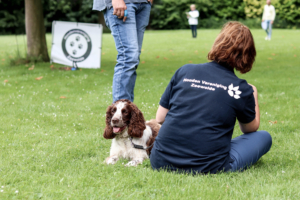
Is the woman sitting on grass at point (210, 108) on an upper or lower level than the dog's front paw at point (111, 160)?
upper

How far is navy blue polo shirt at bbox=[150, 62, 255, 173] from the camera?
10.3 feet

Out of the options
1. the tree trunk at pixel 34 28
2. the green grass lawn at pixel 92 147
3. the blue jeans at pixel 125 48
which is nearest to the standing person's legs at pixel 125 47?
the blue jeans at pixel 125 48

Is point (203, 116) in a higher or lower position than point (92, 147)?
higher

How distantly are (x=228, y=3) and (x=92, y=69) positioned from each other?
115 feet

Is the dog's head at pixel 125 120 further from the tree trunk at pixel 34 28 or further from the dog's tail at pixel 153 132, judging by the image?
the tree trunk at pixel 34 28

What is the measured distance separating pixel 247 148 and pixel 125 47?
6.87ft

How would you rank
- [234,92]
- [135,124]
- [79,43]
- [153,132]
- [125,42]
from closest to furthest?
[234,92]
[135,124]
[153,132]
[125,42]
[79,43]

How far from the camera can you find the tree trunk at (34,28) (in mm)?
11891

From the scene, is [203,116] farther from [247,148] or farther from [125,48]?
[125,48]

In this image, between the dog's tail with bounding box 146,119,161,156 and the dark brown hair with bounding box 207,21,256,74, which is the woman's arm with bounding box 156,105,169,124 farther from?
the dark brown hair with bounding box 207,21,256,74

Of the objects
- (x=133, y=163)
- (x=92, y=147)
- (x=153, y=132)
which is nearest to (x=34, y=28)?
(x=92, y=147)

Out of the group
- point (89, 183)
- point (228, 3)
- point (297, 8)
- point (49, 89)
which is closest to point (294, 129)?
point (89, 183)

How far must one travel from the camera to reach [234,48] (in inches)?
128

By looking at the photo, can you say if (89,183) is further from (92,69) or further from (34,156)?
(92,69)
